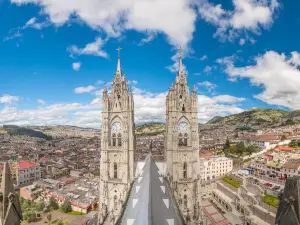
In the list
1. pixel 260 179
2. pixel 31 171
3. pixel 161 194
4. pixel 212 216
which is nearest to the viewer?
pixel 161 194

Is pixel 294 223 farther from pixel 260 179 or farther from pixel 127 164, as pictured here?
pixel 260 179

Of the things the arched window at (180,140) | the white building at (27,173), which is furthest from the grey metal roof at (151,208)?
the white building at (27,173)

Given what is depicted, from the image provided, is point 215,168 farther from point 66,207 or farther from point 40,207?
point 40,207

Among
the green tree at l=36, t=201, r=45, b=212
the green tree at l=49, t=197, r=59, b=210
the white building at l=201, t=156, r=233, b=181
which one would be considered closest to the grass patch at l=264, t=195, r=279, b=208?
the white building at l=201, t=156, r=233, b=181

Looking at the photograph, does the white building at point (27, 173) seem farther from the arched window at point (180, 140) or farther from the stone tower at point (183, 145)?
the arched window at point (180, 140)

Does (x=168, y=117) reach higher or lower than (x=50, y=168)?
higher

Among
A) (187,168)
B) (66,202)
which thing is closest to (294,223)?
(187,168)

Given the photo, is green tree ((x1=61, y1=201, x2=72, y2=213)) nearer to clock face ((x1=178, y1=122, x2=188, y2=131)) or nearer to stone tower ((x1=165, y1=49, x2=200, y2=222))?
stone tower ((x1=165, y1=49, x2=200, y2=222))

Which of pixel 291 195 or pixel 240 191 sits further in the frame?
pixel 240 191
